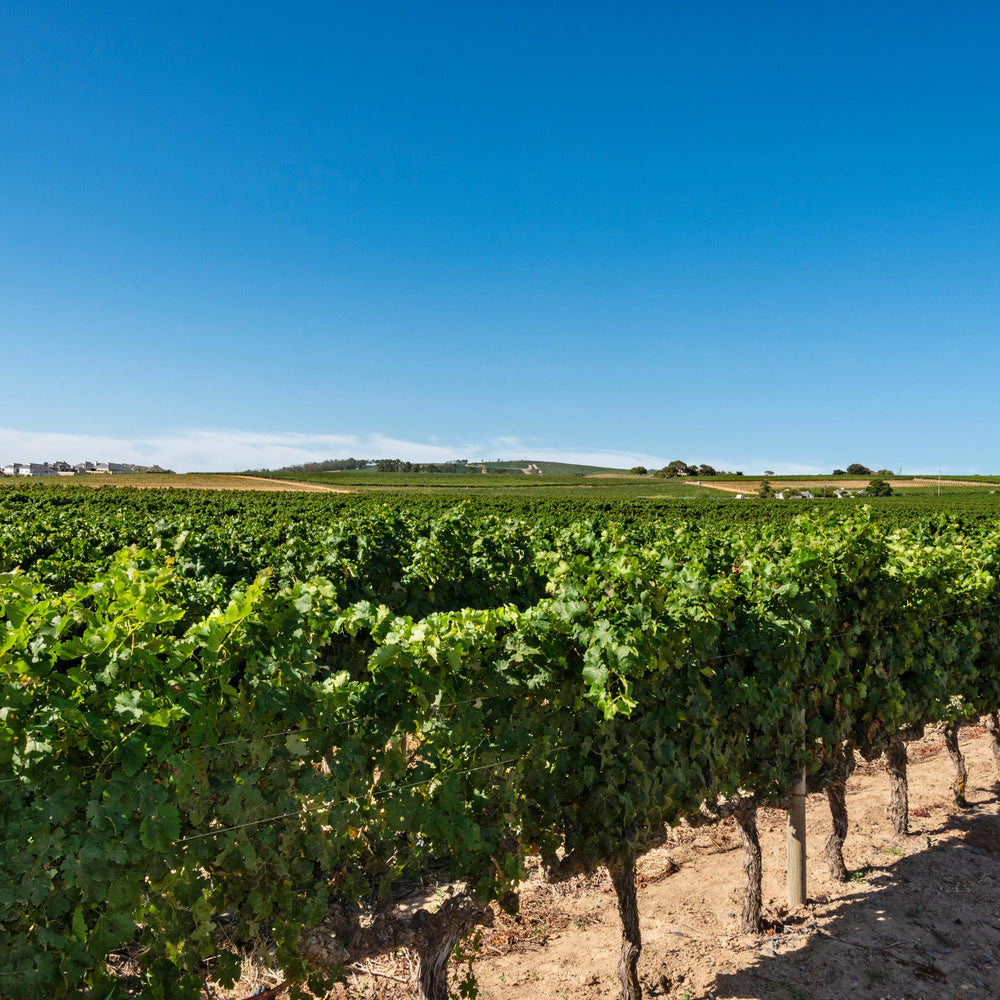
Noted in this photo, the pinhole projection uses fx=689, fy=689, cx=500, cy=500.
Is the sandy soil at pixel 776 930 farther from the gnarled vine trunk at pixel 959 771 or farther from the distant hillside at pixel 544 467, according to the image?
the distant hillside at pixel 544 467

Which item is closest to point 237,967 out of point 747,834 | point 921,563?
point 747,834

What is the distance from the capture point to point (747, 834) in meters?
5.97

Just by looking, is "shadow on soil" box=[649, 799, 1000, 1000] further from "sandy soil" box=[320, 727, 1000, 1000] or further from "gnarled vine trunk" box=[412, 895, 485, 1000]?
"gnarled vine trunk" box=[412, 895, 485, 1000]

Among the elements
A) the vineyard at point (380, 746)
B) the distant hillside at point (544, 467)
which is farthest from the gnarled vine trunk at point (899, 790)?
the distant hillside at point (544, 467)

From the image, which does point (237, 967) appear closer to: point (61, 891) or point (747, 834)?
point (61, 891)

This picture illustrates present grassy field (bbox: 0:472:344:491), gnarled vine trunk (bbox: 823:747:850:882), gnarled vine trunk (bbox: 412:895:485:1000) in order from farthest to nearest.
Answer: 1. grassy field (bbox: 0:472:344:491)
2. gnarled vine trunk (bbox: 823:747:850:882)
3. gnarled vine trunk (bbox: 412:895:485:1000)

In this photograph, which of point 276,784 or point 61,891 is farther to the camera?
point 276,784

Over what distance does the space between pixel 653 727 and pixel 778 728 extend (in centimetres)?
185

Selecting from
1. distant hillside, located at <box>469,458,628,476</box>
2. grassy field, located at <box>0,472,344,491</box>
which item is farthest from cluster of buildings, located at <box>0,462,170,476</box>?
distant hillside, located at <box>469,458,628,476</box>

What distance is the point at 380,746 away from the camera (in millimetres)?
3838

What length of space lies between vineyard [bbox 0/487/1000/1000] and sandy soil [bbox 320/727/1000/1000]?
1.44 feet

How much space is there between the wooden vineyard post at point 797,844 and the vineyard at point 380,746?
167 millimetres

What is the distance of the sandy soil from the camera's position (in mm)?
5129

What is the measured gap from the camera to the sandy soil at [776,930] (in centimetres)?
513
